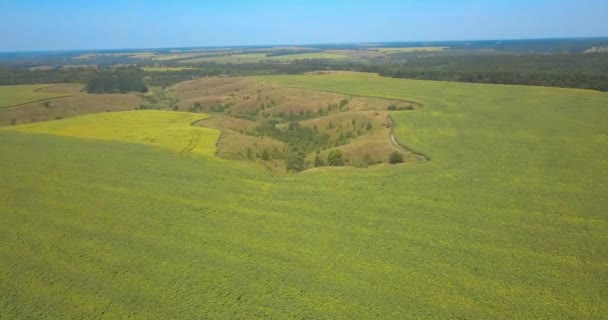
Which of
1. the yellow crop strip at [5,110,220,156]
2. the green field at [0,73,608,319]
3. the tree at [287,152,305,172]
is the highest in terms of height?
the yellow crop strip at [5,110,220,156]

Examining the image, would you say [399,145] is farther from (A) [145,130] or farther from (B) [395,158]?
(A) [145,130]

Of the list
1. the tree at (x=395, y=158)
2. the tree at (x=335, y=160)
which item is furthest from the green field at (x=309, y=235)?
the tree at (x=335, y=160)

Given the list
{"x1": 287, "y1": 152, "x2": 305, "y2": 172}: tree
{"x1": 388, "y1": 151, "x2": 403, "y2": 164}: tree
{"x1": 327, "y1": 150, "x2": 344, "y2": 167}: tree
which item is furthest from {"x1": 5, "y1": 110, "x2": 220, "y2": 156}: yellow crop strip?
{"x1": 388, "y1": 151, "x2": 403, "y2": 164}: tree

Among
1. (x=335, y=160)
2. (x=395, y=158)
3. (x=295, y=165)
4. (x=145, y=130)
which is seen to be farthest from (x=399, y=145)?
(x=145, y=130)

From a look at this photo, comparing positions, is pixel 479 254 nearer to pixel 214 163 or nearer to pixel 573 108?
pixel 214 163

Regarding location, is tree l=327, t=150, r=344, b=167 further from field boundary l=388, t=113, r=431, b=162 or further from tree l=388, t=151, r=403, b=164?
field boundary l=388, t=113, r=431, b=162

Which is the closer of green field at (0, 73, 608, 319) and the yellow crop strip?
green field at (0, 73, 608, 319)
